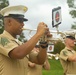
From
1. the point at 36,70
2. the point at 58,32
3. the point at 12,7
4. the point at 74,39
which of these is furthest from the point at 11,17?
the point at 36,70

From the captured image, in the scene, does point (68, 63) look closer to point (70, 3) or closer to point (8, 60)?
point (8, 60)

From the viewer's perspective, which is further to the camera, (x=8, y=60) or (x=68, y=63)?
(x=68, y=63)

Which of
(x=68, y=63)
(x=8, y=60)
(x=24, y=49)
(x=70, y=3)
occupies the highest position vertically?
(x=24, y=49)

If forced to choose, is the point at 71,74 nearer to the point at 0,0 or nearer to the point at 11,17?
the point at 11,17

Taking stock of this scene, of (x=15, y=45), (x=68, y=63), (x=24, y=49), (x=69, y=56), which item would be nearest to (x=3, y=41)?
(x=15, y=45)

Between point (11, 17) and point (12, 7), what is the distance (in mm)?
144

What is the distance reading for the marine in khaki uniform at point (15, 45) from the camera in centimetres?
369

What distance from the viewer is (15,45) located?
12.7 feet

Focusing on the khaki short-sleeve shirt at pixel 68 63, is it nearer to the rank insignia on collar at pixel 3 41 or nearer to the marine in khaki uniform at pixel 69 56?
the marine in khaki uniform at pixel 69 56

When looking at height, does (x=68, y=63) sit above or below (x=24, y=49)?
below

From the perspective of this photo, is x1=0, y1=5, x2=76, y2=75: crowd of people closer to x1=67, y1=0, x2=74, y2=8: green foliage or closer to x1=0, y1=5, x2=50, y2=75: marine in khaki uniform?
x1=0, y1=5, x2=50, y2=75: marine in khaki uniform

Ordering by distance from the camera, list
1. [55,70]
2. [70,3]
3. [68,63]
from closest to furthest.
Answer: [68,63] → [55,70] → [70,3]

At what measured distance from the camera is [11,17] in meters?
4.09

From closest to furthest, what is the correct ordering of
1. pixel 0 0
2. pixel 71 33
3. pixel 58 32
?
1. pixel 58 32
2. pixel 71 33
3. pixel 0 0
